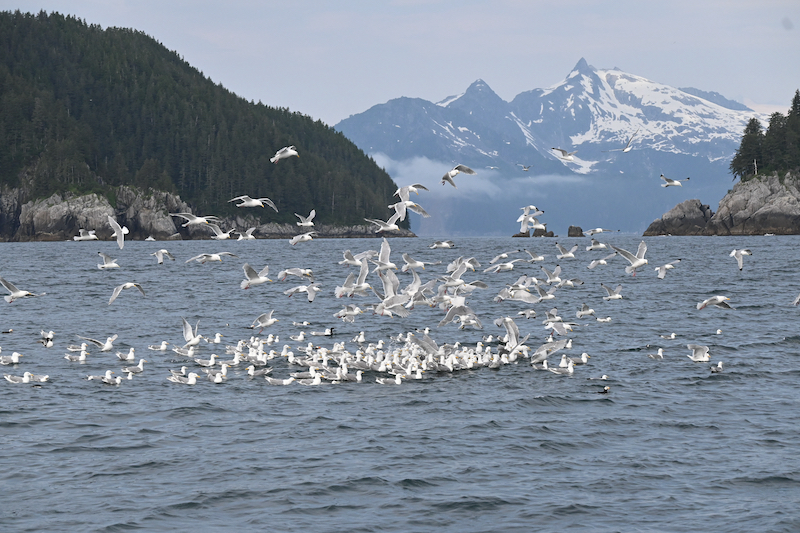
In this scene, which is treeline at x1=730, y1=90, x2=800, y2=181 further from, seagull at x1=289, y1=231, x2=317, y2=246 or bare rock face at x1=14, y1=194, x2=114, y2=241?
seagull at x1=289, y1=231, x2=317, y2=246

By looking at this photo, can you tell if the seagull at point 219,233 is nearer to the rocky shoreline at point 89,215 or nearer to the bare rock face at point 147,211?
the rocky shoreline at point 89,215

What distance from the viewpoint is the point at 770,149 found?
171750mm

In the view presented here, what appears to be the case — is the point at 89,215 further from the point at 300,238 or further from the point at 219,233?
the point at 219,233

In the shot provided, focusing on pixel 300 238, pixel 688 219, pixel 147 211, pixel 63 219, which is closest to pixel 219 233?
pixel 300 238

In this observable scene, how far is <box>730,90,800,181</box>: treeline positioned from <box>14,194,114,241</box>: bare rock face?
133 metres

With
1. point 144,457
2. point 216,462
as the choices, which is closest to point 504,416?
point 216,462

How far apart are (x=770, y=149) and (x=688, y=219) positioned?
2174 cm

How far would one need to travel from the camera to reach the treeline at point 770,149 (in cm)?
16975

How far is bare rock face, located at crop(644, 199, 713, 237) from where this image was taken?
178250 mm

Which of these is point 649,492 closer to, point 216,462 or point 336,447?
point 336,447

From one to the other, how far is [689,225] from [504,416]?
557ft

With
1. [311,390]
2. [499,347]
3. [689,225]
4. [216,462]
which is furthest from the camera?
[689,225]

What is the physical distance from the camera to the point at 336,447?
19.5m

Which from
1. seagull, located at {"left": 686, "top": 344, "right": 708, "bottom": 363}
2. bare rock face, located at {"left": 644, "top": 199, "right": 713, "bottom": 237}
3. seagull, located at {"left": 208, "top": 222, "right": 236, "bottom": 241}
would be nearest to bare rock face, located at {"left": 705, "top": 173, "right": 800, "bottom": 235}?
bare rock face, located at {"left": 644, "top": 199, "right": 713, "bottom": 237}
